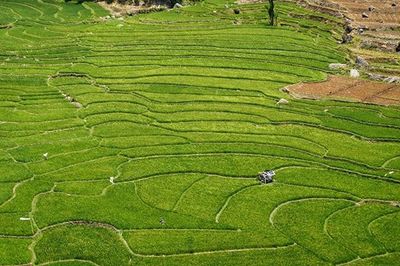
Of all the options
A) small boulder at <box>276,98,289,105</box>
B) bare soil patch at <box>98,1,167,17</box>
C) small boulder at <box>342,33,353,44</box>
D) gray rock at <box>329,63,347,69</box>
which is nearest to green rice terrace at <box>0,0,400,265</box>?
small boulder at <box>276,98,289,105</box>

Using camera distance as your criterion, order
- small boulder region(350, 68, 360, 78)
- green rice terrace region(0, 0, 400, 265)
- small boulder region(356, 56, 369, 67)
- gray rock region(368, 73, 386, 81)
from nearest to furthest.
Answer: green rice terrace region(0, 0, 400, 265), gray rock region(368, 73, 386, 81), small boulder region(350, 68, 360, 78), small boulder region(356, 56, 369, 67)

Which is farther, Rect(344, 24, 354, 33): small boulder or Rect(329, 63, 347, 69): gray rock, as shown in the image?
Rect(344, 24, 354, 33): small boulder

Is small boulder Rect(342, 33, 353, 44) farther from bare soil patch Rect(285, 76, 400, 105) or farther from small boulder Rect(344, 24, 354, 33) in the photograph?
bare soil patch Rect(285, 76, 400, 105)

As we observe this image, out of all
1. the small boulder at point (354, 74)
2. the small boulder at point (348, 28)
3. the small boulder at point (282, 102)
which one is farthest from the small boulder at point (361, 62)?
the small boulder at point (282, 102)

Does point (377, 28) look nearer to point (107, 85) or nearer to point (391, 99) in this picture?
point (391, 99)

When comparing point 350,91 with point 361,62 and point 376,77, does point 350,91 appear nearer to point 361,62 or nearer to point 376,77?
point 376,77

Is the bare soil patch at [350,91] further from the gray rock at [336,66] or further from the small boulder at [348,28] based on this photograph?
the small boulder at [348,28]
